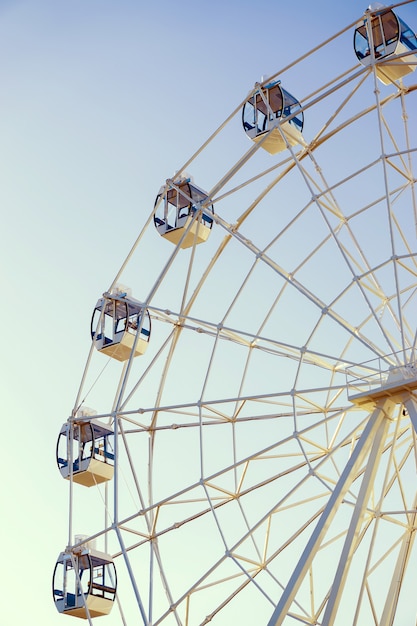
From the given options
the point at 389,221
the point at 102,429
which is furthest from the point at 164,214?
the point at 389,221

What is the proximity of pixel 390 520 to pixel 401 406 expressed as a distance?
3.57 metres

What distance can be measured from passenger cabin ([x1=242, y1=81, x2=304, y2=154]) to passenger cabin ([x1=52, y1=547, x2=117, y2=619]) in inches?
443

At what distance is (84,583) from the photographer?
30.8 meters

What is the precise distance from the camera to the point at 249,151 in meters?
29.1

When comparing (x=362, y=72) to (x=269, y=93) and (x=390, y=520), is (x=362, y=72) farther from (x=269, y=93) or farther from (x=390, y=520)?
(x=390, y=520)

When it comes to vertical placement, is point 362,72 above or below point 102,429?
above

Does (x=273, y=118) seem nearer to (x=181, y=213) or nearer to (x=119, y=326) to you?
(x=181, y=213)

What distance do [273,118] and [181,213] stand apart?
3.72 m

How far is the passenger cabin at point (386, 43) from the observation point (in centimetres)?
2741

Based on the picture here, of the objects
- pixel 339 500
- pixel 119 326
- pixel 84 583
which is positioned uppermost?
pixel 119 326

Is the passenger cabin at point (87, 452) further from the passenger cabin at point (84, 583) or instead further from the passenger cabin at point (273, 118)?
the passenger cabin at point (273, 118)

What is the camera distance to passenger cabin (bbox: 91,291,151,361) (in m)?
32.7

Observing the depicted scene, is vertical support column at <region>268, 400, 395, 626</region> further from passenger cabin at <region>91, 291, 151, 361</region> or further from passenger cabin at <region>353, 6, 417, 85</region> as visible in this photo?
passenger cabin at <region>91, 291, 151, 361</region>

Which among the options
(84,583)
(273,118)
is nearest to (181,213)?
(273,118)
